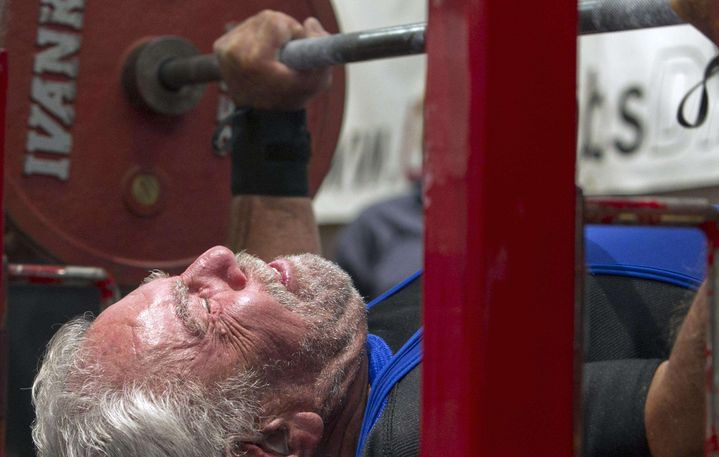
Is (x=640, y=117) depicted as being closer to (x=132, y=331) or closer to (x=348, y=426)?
(x=348, y=426)

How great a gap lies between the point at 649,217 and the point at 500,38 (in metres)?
0.19

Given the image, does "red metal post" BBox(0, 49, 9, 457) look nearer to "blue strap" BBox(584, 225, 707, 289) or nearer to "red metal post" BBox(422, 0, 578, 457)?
"red metal post" BBox(422, 0, 578, 457)

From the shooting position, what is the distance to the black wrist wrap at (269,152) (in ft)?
5.07

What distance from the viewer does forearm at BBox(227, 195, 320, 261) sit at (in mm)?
1562

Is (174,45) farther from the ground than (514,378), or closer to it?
farther from the ground

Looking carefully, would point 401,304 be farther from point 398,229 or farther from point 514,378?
point 398,229

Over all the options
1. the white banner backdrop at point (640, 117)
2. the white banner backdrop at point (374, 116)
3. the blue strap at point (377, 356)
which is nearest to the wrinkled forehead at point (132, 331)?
the blue strap at point (377, 356)

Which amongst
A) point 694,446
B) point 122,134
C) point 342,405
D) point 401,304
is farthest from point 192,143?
point 694,446

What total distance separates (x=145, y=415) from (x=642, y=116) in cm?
224

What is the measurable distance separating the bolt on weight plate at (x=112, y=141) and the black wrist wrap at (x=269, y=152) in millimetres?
130

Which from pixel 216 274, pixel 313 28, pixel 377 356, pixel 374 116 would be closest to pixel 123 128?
pixel 313 28

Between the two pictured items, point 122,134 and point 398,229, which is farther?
point 398,229

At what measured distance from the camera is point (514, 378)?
617 millimetres

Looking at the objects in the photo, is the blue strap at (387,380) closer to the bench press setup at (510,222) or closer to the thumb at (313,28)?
the bench press setup at (510,222)
